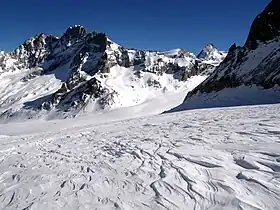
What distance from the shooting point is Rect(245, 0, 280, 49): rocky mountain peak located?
51391 millimetres

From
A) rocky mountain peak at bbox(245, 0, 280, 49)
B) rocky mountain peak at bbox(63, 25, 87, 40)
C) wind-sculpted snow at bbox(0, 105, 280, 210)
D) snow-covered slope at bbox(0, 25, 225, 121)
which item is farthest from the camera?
rocky mountain peak at bbox(63, 25, 87, 40)

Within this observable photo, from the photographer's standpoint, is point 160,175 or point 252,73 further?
point 252,73

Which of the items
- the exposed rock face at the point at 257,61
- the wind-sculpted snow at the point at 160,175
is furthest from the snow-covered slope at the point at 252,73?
the wind-sculpted snow at the point at 160,175

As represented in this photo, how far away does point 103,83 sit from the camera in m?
116

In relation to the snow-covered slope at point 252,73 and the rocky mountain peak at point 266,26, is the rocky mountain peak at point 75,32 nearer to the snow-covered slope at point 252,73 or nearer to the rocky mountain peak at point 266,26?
the rocky mountain peak at point 266,26

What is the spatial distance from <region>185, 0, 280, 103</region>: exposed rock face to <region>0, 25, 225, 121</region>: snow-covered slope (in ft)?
153

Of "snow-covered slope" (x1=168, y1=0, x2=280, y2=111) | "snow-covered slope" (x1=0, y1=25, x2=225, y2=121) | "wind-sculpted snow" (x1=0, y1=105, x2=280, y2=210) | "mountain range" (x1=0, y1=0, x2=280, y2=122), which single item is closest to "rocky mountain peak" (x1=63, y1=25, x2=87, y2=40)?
"mountain range" (x1=0, y1=0, x2=280, y2=122)

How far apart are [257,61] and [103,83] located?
248ft

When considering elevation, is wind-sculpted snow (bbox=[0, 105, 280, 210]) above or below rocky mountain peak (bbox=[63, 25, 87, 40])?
below

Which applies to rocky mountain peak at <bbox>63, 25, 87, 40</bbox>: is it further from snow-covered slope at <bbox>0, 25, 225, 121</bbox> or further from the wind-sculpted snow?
the wind-sculpted snow

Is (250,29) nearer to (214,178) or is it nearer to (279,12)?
(279,12)

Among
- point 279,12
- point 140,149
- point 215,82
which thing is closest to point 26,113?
point 215,82

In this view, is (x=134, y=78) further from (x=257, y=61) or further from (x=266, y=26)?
(x=257, y=61)

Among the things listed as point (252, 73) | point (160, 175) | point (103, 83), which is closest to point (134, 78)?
point (103, 83)
